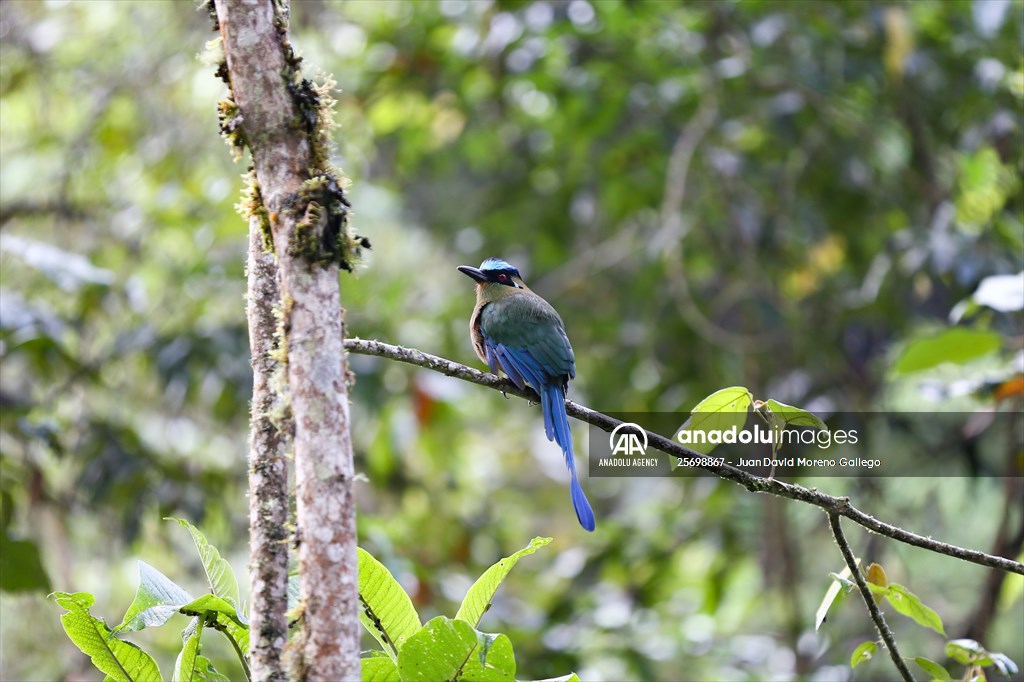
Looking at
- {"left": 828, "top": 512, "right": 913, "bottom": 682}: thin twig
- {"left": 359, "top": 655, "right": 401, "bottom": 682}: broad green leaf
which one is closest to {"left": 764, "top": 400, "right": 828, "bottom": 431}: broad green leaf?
{"left": 828, "top": 512, "right": 913, "bottom": 682}: thin twig

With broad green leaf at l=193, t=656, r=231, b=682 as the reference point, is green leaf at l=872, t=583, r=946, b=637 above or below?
above

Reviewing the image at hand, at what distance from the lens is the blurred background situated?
15.5 feet

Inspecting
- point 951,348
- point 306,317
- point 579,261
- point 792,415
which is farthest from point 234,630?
point 579,261

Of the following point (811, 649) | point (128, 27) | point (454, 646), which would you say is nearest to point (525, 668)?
point (811, 649)

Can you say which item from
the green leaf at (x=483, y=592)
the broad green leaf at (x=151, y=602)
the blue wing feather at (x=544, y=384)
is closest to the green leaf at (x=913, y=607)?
the green leaf at (x=483, y=592)

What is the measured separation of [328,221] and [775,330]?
4641mm

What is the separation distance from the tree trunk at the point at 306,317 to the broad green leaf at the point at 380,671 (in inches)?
9.4

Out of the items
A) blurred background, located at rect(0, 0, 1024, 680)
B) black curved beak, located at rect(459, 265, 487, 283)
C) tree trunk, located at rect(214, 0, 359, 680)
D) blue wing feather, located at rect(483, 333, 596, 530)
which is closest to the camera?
tree trunk, located at rect(214, 0, 359, 680)

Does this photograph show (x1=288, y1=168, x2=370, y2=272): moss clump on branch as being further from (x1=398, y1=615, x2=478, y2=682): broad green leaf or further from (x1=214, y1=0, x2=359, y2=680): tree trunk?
(x1=398, y1=615, x2=478, y2=682): broad green leaf

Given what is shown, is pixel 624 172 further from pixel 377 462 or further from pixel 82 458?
pixel 82 458

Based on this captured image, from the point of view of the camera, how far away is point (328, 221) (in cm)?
147

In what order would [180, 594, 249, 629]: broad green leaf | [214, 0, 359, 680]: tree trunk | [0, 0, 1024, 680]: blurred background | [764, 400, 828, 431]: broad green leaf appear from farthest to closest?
[0, 0, 1024, 680]: blurred background, [764, 400, 828, 431]: broad green leaf, [180, 594, 249, 629]: broad green leaf, [214, 0, 359, 680]: tree trunk

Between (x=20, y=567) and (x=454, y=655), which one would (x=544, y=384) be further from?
(x=20, y=567)

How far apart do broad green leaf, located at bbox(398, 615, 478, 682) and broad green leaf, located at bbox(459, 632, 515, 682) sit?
0.01 metres
